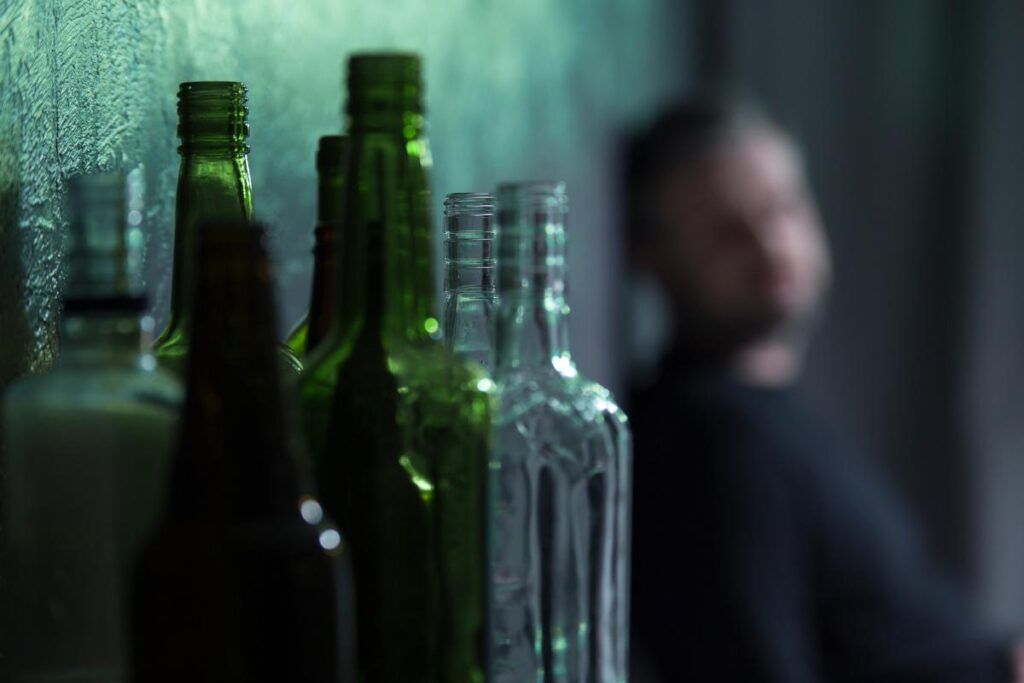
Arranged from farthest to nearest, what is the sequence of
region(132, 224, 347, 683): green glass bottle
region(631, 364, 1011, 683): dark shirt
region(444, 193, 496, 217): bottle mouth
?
region(631, 364, 1011, 683): dark shirt
region(444, 193, 496, 217): bottle mouth
region(132, 224, 347, 683): green glass bottle

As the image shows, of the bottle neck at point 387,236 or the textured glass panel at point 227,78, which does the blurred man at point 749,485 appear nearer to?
the textured glass panel at point 227,78

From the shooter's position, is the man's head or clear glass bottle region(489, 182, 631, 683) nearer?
clear glass bottle region(489, 182, 631, 683)

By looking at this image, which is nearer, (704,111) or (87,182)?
(87,182)

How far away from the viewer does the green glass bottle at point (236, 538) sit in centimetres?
36

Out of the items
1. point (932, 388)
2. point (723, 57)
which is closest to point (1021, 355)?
point (932, 388)

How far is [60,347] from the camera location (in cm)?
61

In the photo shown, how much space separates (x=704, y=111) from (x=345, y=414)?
5.72ft

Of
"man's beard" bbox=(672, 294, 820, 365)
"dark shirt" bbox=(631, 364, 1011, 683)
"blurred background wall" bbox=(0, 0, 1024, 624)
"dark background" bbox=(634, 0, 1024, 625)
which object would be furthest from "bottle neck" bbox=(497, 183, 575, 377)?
"dark background" bbox=(634, 0, 1024, 625)

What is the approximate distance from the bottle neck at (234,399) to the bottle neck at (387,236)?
0.10 m

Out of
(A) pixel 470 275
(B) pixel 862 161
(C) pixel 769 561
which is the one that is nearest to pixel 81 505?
(A) pixel 470 275

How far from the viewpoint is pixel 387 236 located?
18.8 inches

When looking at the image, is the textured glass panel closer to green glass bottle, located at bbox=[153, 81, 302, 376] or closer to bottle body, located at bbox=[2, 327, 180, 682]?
green glass bottle, located at bbox=[153, 81, 302, 376]

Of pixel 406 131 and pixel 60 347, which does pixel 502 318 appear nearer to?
pixel 406 131

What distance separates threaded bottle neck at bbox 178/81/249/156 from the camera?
54cm
